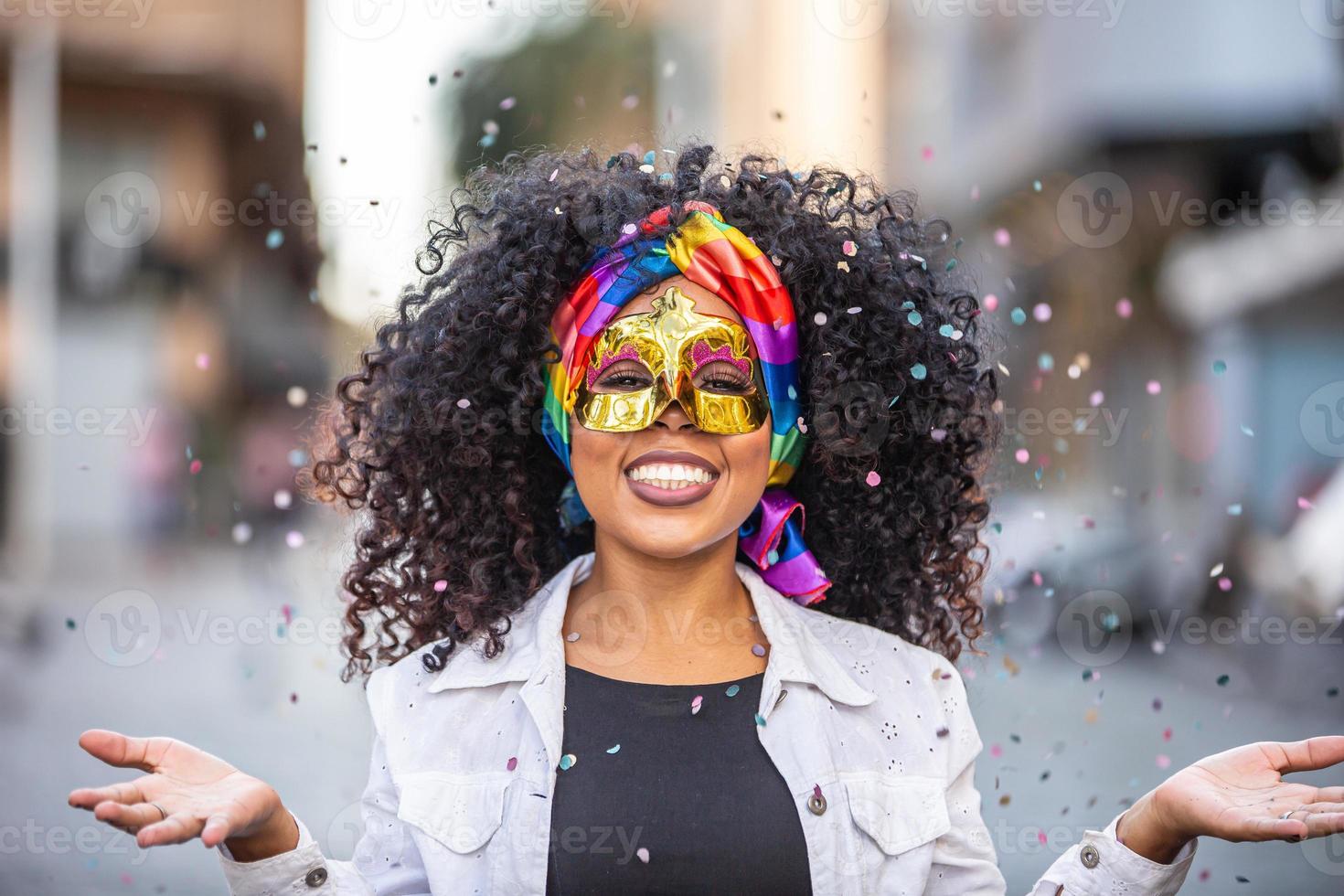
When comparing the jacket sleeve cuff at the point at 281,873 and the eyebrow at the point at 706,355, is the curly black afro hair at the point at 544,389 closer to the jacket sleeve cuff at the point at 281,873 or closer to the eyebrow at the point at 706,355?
the eyebrow at the point at 706,355

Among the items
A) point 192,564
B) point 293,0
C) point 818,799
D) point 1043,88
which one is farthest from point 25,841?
point 293,0

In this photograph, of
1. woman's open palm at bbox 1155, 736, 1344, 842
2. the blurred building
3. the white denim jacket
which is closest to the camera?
woman's open palm at bbox 1155, 736, 1344, 842

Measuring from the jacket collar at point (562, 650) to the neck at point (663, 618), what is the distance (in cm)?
5

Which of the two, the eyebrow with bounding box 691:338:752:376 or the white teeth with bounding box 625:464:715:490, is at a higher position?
the eyebrow with bounding box 691:338:752:376

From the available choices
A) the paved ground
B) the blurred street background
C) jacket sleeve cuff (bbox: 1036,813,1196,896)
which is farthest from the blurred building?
jacket sleeve cuff (bbox: 1036,813,1196,896)

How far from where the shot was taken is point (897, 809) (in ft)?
8.77

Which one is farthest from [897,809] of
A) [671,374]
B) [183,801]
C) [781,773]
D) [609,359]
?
[183,801]

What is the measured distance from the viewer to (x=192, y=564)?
76.7 feet

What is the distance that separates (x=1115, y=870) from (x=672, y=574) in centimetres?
105

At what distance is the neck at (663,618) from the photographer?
2.78 metres

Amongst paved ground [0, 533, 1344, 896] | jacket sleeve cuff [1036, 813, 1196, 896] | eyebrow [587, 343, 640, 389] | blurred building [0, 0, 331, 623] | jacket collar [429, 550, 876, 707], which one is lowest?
paved ground [0, 533, 1344, 896]

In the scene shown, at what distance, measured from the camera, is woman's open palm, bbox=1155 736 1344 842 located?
2232mm

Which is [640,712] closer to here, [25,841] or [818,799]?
[818,799]

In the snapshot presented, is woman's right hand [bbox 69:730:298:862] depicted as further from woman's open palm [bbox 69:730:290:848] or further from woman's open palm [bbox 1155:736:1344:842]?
woman's open palm [bbox 1155:736:1344:842]
